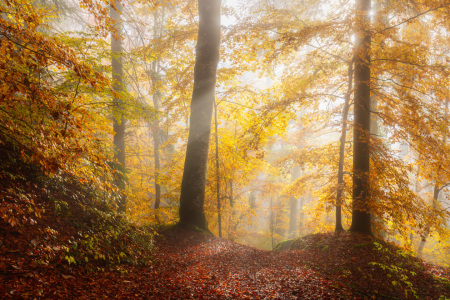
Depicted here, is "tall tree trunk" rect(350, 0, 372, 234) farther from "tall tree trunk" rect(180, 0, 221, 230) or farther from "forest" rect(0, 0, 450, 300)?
"tall tree trunk" rect(180, 0, 221, 230)

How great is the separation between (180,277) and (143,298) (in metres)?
1.26

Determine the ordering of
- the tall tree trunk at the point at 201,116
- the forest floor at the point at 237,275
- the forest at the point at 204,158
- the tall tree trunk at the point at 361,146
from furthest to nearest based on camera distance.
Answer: the tall tree trunk at the point at 201,116
the tall tree trunk at the point at 361,146
the forest at the point at 204,158
the forest floor at the point at 237,275

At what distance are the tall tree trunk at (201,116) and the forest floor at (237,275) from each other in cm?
113

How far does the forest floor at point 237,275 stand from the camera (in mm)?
2604

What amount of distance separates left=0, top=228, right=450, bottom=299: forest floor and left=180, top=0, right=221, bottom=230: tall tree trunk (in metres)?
1.13

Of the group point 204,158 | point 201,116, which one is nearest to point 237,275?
point 204,158

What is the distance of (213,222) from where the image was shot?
1435 cm

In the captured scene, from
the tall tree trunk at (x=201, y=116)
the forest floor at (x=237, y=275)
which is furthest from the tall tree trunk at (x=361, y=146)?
the tall tree trunk at (x=201, y=116)

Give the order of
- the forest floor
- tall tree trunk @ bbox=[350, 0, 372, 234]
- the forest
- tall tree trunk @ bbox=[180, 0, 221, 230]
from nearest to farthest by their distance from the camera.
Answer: the forest floor
the forest
tall tree trunk @ bbox=[350, 0, 372, 234]
tall tree trunk @ bbox=[180, 0, 221, 230]

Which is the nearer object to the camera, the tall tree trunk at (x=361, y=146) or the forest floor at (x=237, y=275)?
the forest floor at (x=237, y=275)

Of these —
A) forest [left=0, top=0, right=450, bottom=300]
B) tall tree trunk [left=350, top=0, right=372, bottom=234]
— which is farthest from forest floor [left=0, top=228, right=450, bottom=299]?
tall tree trunk [left=350, top=0, right=372, bottom=234]

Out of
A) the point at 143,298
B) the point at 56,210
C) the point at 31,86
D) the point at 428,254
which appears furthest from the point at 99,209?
the point at 428,254

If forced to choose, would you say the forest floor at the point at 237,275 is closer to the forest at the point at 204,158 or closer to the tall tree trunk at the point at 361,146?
the forest at the point at 204,158

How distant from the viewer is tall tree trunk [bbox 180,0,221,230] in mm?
7664
